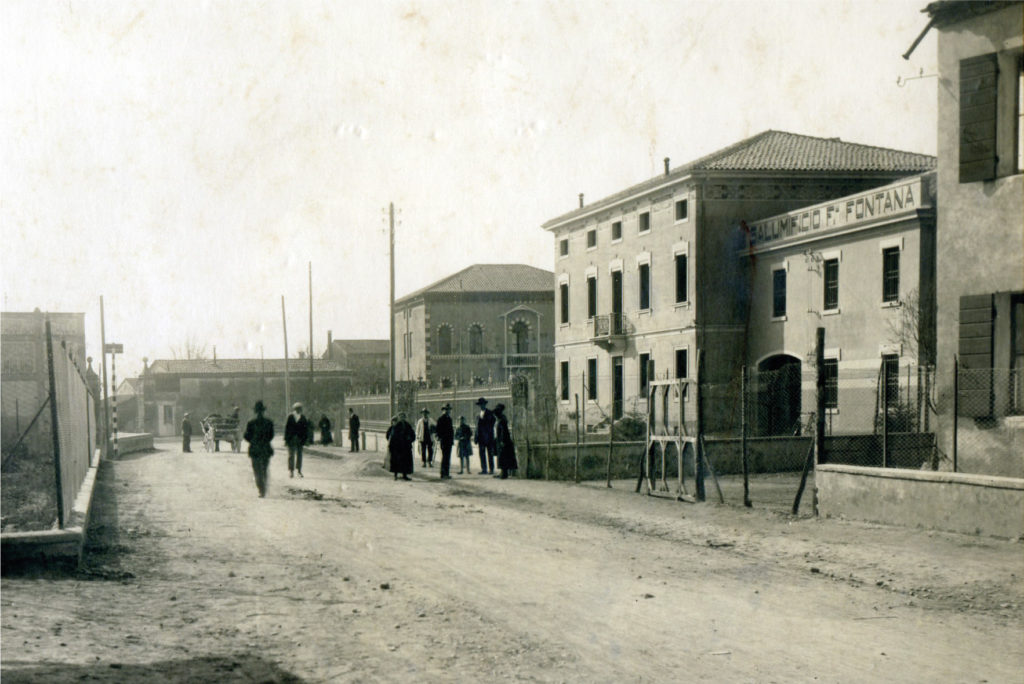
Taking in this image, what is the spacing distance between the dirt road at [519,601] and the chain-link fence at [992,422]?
4.90m

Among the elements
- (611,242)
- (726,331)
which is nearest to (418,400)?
(611,242)

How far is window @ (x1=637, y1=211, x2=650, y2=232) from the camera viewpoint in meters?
37.6

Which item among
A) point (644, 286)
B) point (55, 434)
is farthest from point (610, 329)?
point (55, 434)

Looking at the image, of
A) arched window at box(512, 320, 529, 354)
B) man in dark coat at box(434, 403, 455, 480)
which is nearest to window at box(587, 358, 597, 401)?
arched window at box(512, 320, 529, 354)

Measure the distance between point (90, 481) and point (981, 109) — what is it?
1576 centimetres

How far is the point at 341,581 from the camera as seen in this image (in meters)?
8.34

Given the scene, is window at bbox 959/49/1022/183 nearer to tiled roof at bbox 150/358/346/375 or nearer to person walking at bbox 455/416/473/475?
person walking at bbox 455/416/473/475

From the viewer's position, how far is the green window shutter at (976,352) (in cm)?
1580

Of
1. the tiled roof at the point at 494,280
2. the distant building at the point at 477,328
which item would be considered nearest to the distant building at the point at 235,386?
the distant building at the point at 477,328

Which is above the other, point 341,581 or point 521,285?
point 521,285

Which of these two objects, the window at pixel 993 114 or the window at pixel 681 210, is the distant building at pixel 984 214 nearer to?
the window at pixel 993 114

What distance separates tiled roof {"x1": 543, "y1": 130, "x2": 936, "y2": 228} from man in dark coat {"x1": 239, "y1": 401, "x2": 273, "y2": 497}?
21648mm

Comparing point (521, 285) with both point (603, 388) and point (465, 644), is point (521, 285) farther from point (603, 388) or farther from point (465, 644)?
point (465, 644)

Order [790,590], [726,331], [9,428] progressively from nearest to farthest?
1. [790,590]
2. [9,428]
3. [726,331]
